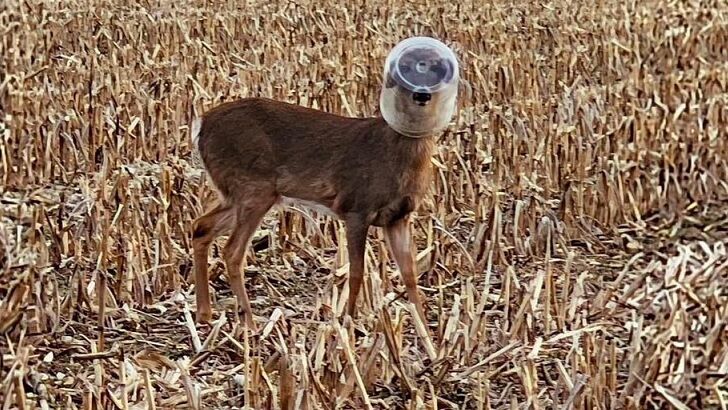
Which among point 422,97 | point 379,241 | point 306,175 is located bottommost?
point 379,241

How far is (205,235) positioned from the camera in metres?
5.86

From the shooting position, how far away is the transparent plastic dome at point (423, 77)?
16.4 feet

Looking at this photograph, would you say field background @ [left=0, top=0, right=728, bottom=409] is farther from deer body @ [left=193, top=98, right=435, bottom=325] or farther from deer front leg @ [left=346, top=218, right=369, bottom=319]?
deer body @ [left=193, top=98, right=435, bottom=325]

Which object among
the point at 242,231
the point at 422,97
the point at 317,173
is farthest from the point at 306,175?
the point at 422,97

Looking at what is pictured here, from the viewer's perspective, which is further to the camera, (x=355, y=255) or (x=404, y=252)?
(x=404, y=252)

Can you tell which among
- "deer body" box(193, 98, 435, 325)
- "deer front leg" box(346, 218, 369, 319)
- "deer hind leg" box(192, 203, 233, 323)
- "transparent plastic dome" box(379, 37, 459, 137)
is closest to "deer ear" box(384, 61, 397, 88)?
"transparent plastic dome" box(379, 37, 459, 137)

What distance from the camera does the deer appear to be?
5461 millimetres

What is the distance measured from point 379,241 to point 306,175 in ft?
2.71

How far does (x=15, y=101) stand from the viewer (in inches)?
342

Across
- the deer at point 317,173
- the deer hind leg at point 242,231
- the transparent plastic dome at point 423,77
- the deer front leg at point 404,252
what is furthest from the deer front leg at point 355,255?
the transparent plastic dome at point 423,77

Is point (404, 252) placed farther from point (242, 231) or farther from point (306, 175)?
point (242, 231)

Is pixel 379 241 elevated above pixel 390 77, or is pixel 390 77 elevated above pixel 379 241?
pixel 390 77

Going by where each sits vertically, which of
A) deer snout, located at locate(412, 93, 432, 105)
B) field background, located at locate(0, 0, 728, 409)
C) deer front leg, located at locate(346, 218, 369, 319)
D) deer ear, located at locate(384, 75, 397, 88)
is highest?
deer ear, located at locate(384, 75, 397, 88)

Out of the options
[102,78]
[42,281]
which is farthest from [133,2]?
[42,281]
